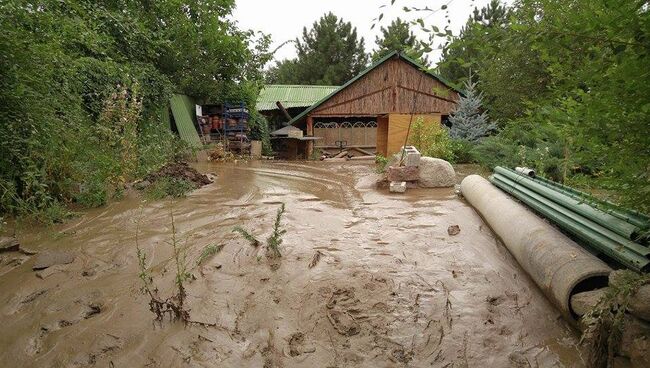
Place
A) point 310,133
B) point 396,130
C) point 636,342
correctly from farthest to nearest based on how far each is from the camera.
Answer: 1. point 310,133
2. point 396,130
3. point 636,342

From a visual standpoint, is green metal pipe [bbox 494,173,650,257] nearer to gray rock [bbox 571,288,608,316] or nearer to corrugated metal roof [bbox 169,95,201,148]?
gray rock [bbox 571,288,608,316]

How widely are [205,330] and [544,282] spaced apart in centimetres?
258

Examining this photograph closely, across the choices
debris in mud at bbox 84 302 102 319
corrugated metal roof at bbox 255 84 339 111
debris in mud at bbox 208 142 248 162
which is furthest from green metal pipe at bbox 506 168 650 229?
corrugated metal roof at bbox 255 84 339 111

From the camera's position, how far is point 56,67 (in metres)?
5.38

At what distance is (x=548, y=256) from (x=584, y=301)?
2.04ft

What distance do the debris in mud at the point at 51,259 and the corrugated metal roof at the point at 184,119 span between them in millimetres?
10868

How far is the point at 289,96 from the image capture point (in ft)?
74.7

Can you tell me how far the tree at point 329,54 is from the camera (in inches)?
1278

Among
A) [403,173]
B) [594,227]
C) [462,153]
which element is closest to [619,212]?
[594,227]

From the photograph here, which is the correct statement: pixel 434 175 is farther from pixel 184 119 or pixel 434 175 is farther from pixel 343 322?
pixel 184 119

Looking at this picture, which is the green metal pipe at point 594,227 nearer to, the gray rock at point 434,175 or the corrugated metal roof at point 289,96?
the gray rock at point 434,175

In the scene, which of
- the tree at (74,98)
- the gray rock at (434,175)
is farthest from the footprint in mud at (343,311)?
the gray rock at (434,175)

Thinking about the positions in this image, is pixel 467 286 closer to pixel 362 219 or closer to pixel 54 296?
pixel 362 219

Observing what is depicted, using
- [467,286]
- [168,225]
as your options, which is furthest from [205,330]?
[168,225]
